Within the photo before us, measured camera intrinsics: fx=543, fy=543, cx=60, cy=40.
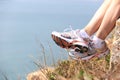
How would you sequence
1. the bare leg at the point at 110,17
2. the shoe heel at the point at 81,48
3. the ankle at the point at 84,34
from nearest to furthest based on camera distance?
the bare leg at the point at 110,17
the shoe heel at the point at 81,48
the ankle at the point at 84,34

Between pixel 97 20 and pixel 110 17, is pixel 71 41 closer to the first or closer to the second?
pixel 97 20

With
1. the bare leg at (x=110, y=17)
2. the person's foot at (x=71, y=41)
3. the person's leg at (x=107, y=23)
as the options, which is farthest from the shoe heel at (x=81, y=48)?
the bare leg at (x=110, y=17)

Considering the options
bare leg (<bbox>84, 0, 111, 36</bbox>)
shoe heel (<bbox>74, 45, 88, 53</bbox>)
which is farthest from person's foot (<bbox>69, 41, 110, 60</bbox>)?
bare leg (<bbox>84, 0, 111, 36</bbox>)

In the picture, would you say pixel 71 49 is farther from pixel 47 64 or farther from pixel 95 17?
pixel 47 64

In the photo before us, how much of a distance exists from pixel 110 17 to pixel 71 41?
0.50 meters

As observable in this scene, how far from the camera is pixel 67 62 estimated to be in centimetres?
674

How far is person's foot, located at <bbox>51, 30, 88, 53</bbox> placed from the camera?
5.68m

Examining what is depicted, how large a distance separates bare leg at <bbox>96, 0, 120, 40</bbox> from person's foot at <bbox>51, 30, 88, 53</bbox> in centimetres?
24

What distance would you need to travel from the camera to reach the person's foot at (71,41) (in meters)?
5.68

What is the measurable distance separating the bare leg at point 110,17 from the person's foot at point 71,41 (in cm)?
24

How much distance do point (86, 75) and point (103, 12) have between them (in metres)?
0.79

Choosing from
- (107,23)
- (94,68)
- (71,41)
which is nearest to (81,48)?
(71,41)

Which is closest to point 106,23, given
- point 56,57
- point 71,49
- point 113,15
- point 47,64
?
point 113,15

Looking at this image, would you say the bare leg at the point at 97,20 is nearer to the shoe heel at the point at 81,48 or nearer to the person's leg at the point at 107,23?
the person's leg at the point at 107,23
